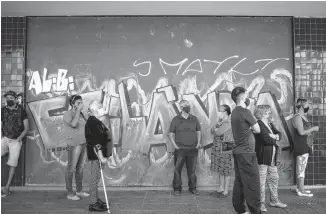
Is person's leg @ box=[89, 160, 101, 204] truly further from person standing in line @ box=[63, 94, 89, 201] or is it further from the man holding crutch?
person standing in line @ box=[63, 94, 89, 201]

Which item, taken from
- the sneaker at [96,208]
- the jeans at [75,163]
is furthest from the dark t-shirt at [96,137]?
the jeans at [75,163]

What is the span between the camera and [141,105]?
7312 millimetres

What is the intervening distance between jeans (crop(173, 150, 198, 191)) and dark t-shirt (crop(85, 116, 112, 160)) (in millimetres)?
1835

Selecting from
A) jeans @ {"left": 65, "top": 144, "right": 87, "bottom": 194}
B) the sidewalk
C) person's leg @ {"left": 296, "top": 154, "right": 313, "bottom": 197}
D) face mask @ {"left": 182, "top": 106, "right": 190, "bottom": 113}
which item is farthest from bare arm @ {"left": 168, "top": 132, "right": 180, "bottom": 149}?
person's leg @ {"left": 296, "top": 154, "right": 313, "bottom": 197}

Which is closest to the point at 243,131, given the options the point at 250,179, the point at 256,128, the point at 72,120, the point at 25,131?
the point at 256,128

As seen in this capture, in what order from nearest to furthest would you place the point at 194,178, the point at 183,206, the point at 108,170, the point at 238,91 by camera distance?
the point at 238,91 < the point at 183,206 < the point at 194,178 < the point at 108,170

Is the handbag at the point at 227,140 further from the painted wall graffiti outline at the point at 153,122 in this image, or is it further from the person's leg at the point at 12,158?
the person's leg at the point at 12,158

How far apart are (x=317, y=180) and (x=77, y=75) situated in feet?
18.4

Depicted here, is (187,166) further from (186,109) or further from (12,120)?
(12,120)

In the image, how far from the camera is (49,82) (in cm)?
738

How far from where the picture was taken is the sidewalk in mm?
5680

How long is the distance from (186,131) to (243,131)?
6.57 ft

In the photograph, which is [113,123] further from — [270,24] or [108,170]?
[270,24]

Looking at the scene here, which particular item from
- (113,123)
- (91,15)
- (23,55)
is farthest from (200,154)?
(23,55)
